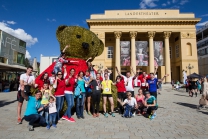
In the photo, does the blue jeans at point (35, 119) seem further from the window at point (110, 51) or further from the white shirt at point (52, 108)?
the window at point (110, 51)

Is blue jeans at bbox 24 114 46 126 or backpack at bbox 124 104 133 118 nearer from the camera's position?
blue jeans at bbox 24 114 46 126

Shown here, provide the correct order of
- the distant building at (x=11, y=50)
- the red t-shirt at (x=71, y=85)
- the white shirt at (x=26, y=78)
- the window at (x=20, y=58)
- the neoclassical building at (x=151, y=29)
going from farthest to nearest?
the window at (x=20, y=58) → the neoclassical building at (x=151, y=29) → the distant building at (x=11, y=50) → the red t-shirt at (x=71, y=85) → the white shirt at (x=26, y=78)

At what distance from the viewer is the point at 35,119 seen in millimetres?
4219

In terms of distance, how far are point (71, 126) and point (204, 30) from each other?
56697mm

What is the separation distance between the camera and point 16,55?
32812 mm

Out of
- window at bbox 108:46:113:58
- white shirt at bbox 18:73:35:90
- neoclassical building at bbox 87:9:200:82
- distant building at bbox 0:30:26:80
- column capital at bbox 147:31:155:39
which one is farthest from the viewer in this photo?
window at bbox 108:46:113:58

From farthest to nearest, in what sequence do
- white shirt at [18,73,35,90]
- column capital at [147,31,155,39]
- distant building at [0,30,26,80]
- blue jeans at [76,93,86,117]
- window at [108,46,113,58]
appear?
1. window at [108,46,113,58]
2. column capital at [147,31,155,39]
3. distant building at [0,30,26,80]
4. blue jeans at [76,93,86,117]
5. white shirt at [18,73,35,90]

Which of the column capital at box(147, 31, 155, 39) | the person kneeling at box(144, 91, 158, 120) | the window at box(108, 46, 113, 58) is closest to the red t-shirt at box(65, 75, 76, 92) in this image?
the person kneeling at box(144, 91, 158, 120)

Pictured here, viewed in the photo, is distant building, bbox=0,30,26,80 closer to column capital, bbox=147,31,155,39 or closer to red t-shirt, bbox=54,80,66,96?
red t-shirt, bbox=54,80,66,96

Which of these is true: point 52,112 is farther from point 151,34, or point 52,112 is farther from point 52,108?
point 151,34

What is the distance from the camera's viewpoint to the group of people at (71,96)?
14.7ft

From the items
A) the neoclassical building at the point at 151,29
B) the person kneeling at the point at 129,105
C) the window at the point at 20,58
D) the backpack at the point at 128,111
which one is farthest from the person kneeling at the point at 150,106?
the window at the point at 20,58

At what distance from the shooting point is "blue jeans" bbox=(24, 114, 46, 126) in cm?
419

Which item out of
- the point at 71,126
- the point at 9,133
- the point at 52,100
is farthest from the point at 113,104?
the point at 9,133
